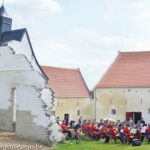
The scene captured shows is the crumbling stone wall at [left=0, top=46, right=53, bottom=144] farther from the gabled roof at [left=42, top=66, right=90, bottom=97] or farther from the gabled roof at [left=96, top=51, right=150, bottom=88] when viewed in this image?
the gabled roof at [left=96, top=51, right=150, bottom=88]

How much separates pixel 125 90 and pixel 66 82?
23.7ft

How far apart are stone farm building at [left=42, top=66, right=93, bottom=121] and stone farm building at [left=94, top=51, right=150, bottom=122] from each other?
2.87 m

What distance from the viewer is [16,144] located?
22.7 meters

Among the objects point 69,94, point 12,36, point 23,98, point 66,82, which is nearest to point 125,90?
point 69,94

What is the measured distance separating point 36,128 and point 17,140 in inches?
48.9

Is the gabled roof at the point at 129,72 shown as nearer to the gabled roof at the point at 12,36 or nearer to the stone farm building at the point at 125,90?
the stone farm building at the point at 125,90

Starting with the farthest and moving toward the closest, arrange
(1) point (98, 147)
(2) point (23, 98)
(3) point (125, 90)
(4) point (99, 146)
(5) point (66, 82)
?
1. (5) point (66, 82)
2. (3) point (125, 90)
3. (4) point (99, 146)
4. (2) point (23, 98)
5. (1) point (98, 147)

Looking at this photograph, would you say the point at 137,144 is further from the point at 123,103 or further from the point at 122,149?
the point at 123,103

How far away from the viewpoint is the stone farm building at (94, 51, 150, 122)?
4344 centimetres

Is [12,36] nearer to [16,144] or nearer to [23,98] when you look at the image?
[23,98]

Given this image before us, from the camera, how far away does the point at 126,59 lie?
155ft

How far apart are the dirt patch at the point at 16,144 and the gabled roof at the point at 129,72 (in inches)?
848

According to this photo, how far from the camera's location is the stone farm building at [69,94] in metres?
45.7

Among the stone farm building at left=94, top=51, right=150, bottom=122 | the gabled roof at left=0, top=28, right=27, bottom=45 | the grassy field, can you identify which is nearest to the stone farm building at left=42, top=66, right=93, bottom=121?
the stone farm building at left=94, top=51, right=150, bottom=122
